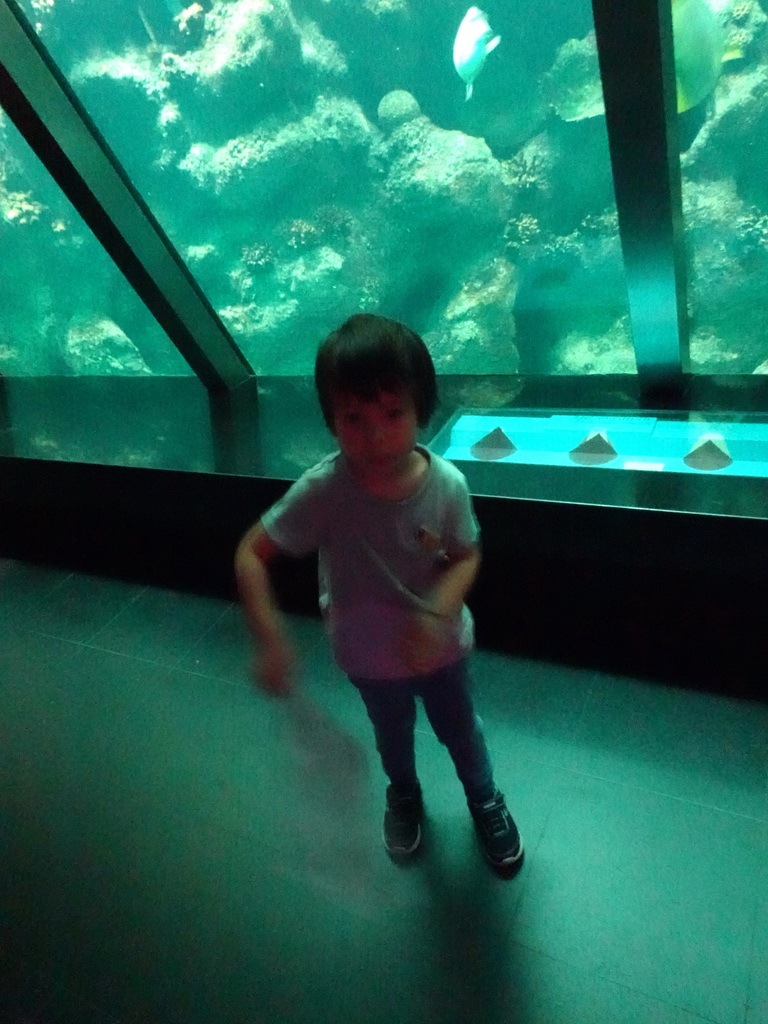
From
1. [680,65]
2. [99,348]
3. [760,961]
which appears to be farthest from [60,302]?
[760,961]

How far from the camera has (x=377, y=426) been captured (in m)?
0.85

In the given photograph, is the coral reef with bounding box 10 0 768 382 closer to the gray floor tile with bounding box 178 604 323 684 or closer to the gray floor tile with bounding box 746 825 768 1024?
the gray floor tile with bounding box 178 604 323 684

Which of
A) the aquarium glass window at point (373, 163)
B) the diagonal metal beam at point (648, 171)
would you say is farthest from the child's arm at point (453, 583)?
the aquarium glass window at point (373, 163)

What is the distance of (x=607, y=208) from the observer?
11.7 ft

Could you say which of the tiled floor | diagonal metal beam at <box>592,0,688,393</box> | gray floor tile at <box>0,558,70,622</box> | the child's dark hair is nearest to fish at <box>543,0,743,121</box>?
diagonal metal beam at <box>592,0,688,393</box>

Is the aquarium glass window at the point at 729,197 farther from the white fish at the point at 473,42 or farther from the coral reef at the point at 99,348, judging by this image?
the coral reef at the point at 99,348

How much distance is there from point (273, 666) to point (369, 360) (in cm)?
50

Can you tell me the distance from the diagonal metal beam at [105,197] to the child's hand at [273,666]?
2.07 m

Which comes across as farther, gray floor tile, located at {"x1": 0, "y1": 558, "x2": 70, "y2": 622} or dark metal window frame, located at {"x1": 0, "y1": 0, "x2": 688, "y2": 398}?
gray floor tile, located at {"x1": 0, "y1": 558, "x2": 70, "y2": 622}

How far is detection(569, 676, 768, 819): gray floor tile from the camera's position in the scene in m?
1.44

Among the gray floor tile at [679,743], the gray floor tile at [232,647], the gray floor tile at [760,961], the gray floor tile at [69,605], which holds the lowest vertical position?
the gray floor tile at [760,961]

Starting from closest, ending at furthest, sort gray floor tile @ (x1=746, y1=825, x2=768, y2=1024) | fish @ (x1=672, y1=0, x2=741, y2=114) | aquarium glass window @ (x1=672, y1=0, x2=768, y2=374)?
gray floor tile @ (x1=746, y1=825, x2=768, y2=1024)
fish @ (x1=672, y1=0, x2=741, y2=114)
aquarium glass window @ (x1=672, y1=0, x2=768, y2=374)

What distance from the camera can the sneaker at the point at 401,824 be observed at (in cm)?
140

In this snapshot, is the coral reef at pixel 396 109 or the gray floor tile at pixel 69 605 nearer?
the gray floor tile at pixel 69 605
